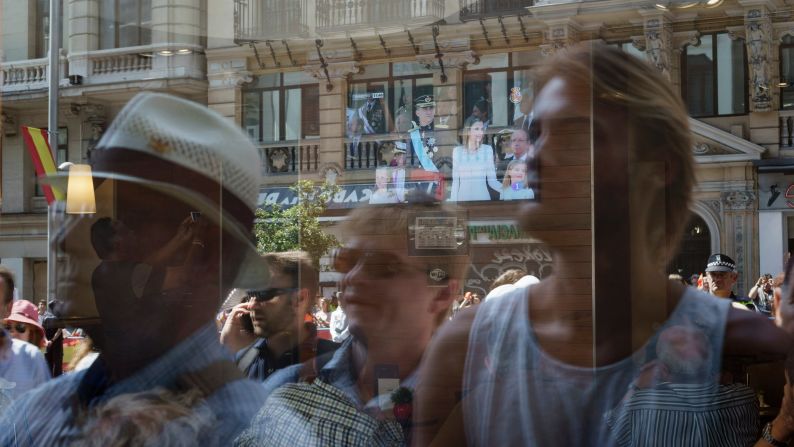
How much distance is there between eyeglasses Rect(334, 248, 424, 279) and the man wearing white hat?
0.69 feet

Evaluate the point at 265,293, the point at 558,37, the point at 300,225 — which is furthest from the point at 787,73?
the point at 265,293

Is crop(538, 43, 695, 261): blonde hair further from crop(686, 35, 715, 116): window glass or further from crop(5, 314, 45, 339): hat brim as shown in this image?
crop(5, 314, 45, 339): hat brim

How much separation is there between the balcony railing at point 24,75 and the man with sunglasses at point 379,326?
0.69 m

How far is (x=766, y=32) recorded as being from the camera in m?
1.00

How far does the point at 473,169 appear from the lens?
1202 mm

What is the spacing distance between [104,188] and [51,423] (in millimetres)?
451

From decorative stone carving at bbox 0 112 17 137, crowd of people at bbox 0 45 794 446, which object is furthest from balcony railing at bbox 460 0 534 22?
decorative stone carving at bbox 0 112 17 137

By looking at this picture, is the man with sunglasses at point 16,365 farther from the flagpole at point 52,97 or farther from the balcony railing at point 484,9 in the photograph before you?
the balcony railing at point 484,9

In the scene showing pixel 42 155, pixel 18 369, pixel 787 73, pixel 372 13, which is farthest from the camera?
pixel 18 369

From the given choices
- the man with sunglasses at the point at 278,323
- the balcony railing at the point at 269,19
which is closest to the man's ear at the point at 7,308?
the man with sunglasses at the point at 278,323

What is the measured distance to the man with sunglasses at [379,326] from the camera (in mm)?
1221

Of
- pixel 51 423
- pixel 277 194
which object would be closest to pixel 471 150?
pixel 277 194

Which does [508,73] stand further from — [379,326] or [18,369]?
[18,369]

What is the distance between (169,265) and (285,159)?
27 cm
